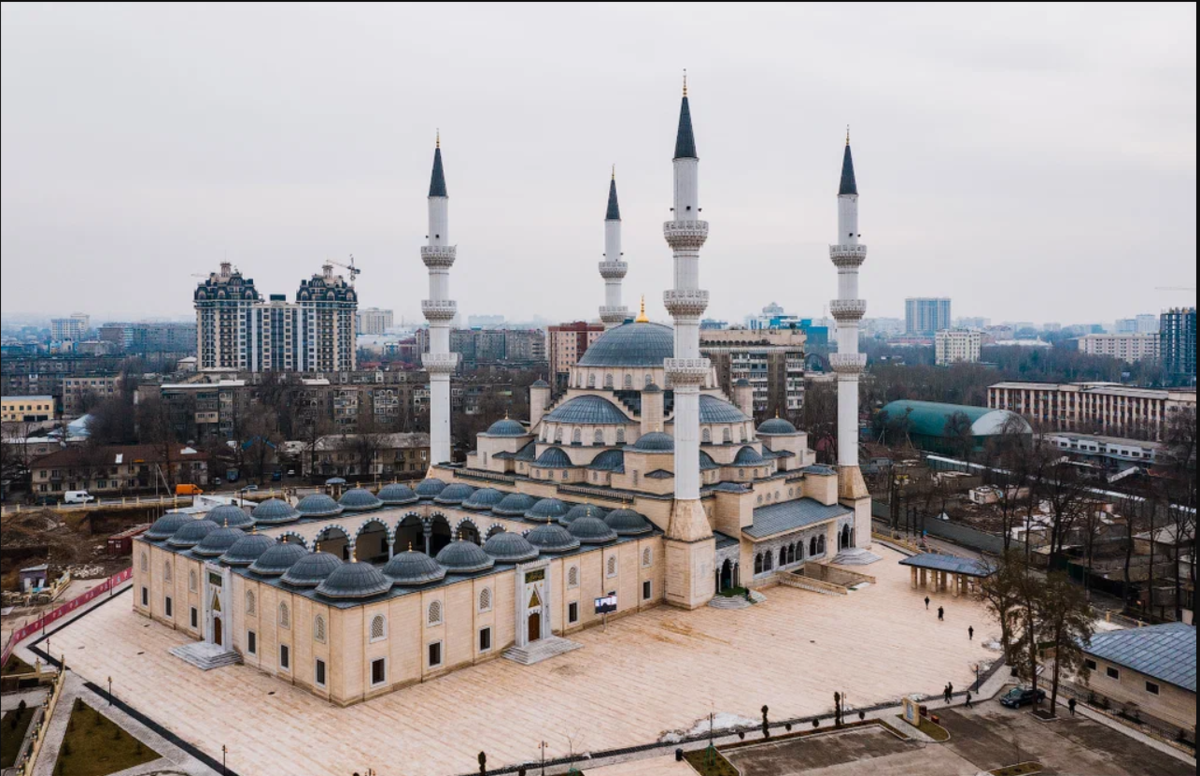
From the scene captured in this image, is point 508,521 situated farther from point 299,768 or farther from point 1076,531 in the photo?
point 1076,531

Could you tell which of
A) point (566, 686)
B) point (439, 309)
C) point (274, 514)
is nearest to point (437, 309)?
point (439, 309)

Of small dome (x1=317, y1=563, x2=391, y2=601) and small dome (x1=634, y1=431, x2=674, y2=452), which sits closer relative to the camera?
small dome (x1=317, y1=563, x2=391, y2=601)

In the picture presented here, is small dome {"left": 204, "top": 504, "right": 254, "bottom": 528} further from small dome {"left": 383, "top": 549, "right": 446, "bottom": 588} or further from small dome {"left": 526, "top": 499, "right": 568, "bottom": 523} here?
small dome {"left": 526, "top": 499, "right": 568, "bottom": 523}

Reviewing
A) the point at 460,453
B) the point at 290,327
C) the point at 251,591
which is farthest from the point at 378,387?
the point at 251,591

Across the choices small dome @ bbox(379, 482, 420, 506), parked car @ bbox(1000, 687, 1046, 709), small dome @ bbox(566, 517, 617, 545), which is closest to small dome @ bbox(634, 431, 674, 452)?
small dome @ bbox(566, 517, 617, 545)

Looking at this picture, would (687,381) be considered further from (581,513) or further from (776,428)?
(776,428)

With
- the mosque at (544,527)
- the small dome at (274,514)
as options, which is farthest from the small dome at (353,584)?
the small dome at (274,514)
